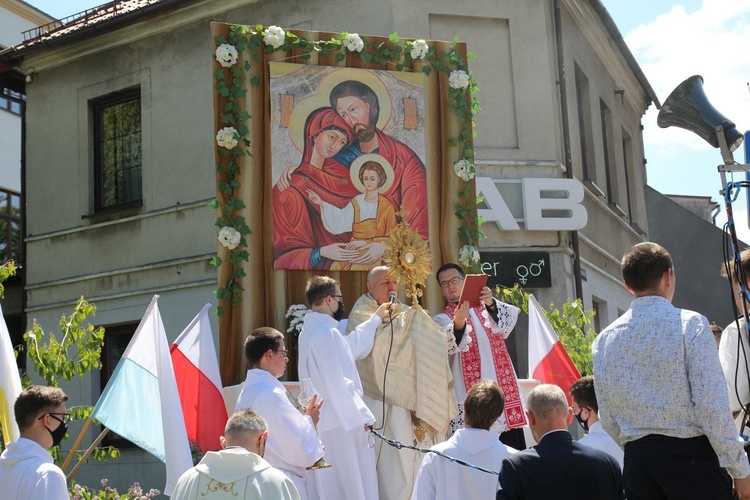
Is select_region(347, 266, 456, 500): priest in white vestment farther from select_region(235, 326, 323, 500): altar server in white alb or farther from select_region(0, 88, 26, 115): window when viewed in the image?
select_region(0, 88, 26, 115): window

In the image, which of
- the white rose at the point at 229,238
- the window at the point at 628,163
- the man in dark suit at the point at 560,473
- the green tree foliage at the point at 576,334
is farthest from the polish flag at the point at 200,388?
the window at the point at 628,163

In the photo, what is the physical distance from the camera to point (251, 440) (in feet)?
17.4

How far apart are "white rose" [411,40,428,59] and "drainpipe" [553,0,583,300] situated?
20.3 feet

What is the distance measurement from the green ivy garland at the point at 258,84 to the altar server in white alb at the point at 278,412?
2925 mm

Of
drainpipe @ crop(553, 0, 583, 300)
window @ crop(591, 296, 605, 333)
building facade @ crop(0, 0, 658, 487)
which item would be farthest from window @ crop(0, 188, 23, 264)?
window @ crop(591, 296, 605, 333)

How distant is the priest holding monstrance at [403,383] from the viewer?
8.63 m

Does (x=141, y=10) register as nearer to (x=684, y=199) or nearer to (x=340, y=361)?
(x=340, y=361)

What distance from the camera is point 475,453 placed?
18.9 ft

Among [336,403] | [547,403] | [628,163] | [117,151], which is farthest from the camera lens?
[628,163]

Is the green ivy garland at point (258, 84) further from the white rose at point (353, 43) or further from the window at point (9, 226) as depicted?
the window at point (9, 226)

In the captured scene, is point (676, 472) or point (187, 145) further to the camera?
point (187, 145)

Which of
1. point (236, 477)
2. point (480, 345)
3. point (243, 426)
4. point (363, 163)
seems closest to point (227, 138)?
point (363, 163)

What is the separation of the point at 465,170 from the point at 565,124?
6.50 m

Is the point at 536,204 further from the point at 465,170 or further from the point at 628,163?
the point at 628,163
